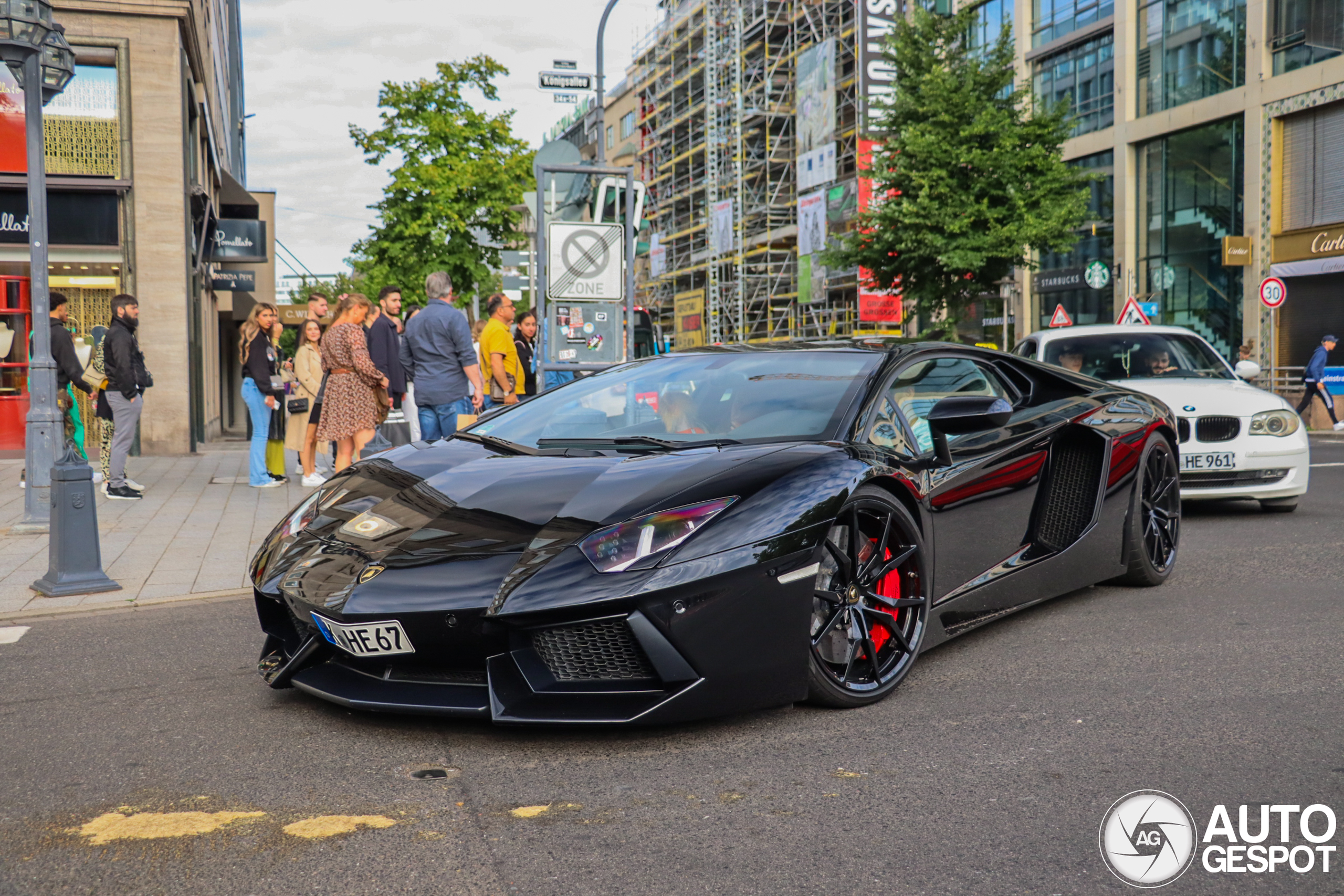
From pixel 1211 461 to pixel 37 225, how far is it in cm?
844

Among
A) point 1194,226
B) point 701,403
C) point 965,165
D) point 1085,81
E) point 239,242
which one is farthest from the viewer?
point 1085,81

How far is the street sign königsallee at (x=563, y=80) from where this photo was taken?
1933cm

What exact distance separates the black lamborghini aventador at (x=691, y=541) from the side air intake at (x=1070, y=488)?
13mm

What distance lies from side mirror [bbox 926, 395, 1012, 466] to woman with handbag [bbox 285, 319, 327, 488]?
8.12 meters

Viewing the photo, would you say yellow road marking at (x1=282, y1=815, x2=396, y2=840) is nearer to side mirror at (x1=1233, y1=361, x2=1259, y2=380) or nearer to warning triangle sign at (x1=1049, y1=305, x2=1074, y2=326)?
side mirror at (x1=1233, y1=361, x2=1259, y2=380)

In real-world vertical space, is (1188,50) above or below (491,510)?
above

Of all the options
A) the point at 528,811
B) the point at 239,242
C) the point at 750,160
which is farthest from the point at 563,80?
the point at 750,160

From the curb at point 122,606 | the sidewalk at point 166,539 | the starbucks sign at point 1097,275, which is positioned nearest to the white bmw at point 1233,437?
the curb at point 122,606

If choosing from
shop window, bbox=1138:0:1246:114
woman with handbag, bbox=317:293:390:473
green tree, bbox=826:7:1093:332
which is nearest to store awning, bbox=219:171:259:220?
green tree, bbox=826:7:1093:332

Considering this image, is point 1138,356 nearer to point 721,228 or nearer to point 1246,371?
point 1246,371

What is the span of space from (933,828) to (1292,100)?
23.8m

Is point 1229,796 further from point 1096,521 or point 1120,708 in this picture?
point 1096,521

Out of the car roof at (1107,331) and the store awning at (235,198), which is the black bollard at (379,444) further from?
the store awning at (235,198)

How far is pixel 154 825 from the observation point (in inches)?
113
